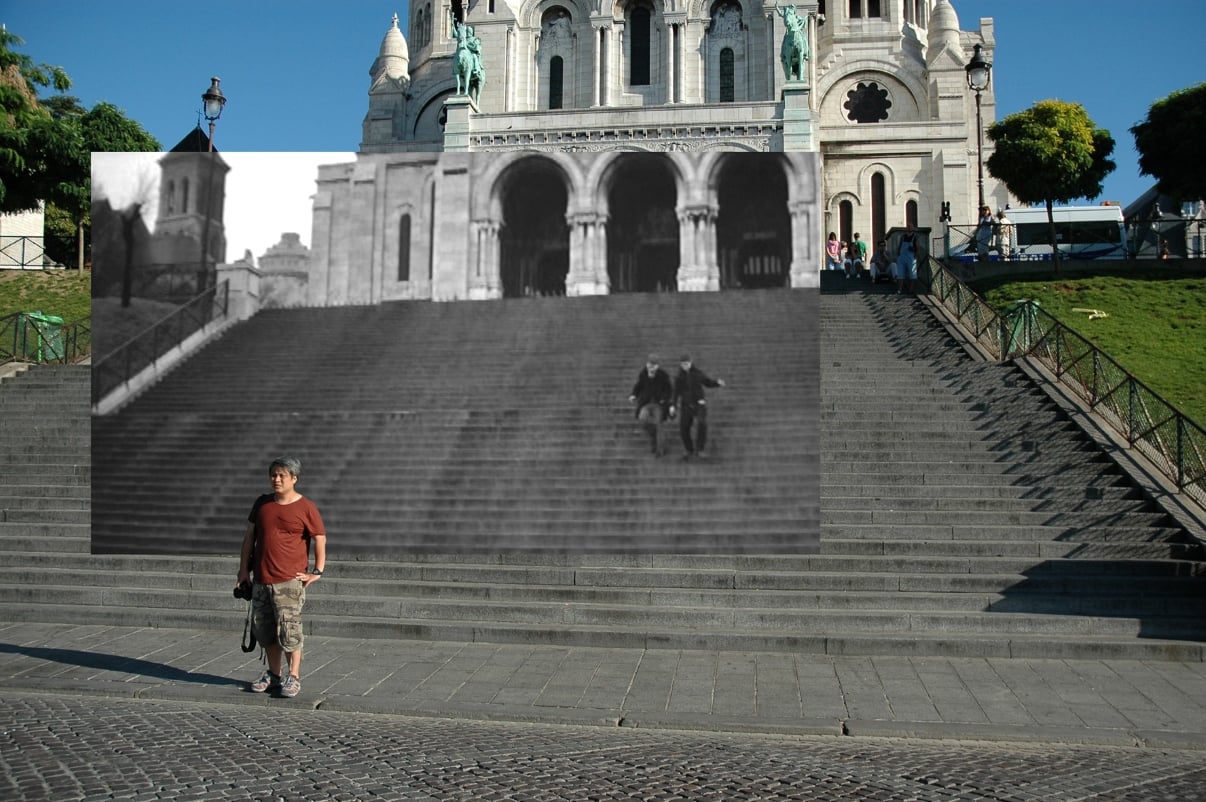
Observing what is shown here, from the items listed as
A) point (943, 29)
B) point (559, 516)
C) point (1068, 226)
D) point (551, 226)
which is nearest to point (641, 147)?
point (1068, 226)

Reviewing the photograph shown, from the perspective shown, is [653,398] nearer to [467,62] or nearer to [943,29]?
[467,62]

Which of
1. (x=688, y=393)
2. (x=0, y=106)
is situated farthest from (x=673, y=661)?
(x=0, y=106)

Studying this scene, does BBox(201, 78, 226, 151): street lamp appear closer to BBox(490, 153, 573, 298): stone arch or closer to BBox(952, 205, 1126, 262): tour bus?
BBox(490, 153, 573, 298): stone arch

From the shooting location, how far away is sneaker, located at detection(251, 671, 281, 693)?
7086 mm

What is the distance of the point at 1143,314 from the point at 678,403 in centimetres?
1447

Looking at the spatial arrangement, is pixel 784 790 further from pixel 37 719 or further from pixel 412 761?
pixel 37 719

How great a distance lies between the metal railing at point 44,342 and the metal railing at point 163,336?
872 cm

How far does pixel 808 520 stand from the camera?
9.24 metres

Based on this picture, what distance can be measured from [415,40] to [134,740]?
2066 inches

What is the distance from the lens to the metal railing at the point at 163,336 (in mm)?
9797

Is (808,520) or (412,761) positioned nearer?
(412,761)

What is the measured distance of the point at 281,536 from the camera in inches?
271

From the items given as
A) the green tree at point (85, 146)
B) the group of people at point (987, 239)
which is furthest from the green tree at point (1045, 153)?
the green tree at point (85, 146)

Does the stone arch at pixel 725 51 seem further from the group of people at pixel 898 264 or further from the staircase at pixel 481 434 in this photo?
the staircase at pixel 481 434
